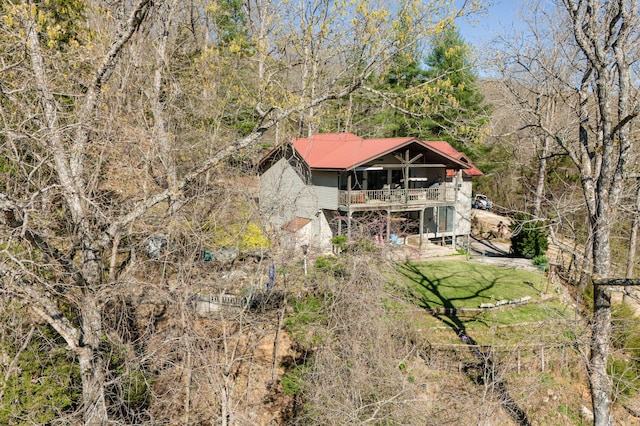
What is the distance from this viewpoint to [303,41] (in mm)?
6840

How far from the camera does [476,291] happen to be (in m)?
16.6

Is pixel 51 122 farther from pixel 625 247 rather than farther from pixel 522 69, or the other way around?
pixel 625 247

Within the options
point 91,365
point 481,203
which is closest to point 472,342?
point 91,365

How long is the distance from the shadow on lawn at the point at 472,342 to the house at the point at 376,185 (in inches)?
118

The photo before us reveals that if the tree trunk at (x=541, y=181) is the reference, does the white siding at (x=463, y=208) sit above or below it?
below

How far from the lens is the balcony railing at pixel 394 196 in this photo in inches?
827

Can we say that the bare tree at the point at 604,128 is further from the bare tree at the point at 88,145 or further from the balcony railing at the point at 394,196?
the balcony railing at the point at 394,196

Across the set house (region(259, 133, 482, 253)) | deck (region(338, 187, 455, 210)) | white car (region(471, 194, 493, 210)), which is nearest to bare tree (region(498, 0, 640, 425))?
house (region(259, 133, 482, 253))

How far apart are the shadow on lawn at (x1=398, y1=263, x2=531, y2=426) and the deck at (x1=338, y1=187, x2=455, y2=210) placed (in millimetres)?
3699

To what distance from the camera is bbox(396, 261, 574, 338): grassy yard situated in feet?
45.9

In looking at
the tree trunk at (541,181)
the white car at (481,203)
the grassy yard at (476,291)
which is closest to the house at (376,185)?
the grassy yard at (476,291)

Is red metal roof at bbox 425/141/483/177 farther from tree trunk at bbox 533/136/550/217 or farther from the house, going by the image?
tree trunk at bbox 533/136/550/217

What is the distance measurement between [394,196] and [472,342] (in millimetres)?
10662

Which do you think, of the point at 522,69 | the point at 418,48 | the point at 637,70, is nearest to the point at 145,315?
the point at 418,48
